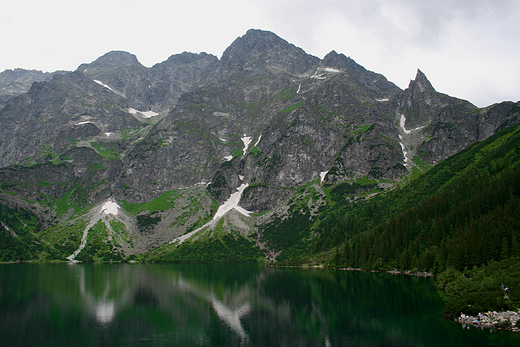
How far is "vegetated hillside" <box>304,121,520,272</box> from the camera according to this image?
7401cm

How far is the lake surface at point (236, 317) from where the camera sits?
131 feet

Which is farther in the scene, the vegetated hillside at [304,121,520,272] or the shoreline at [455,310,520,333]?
the vegetated hillside at [304,121,520,272]

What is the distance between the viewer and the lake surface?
3981cm

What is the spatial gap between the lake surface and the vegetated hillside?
1604 centimetres

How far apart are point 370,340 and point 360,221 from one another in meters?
149

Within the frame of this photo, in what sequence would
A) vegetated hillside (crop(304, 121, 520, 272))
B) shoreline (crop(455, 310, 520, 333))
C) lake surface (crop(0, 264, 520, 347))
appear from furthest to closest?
vegetated hillside (crop(304, 121, 520, 272)), lake surface (crop(0, 264, 520, 347)), shoreline (crop(455, 310, 520, 333))

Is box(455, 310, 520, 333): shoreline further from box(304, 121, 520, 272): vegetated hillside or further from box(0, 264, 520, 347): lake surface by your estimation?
box(304, 121, 520, 272): vegetated hillside

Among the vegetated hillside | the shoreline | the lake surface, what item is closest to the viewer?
the shoreline

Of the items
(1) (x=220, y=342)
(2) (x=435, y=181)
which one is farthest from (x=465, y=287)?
(2) (x=435, y=181)

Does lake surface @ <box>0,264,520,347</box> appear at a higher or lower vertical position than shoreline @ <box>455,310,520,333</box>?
lower

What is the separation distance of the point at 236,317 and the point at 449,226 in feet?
273

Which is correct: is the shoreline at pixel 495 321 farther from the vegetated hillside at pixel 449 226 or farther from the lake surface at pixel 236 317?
the vegetated hillside at pixel 449 226

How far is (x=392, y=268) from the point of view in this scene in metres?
116

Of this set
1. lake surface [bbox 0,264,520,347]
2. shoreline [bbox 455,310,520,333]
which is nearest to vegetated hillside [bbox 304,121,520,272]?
lake surface [bbox 0,264,520,347]
